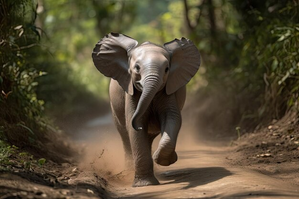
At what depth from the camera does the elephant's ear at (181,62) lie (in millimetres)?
7551

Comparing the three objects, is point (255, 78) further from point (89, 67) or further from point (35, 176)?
point (89, 67)

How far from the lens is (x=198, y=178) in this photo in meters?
7.11

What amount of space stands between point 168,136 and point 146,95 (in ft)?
1.92

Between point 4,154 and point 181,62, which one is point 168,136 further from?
point 4,154

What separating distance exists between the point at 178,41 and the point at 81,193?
300 centimetres

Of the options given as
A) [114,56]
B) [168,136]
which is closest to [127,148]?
[114,56]

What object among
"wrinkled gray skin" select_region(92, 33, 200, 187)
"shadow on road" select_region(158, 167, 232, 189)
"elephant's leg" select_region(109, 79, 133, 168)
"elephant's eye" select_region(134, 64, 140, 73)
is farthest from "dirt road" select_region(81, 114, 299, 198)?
"elephant's eye" select_region(134, 64, 140, 73)

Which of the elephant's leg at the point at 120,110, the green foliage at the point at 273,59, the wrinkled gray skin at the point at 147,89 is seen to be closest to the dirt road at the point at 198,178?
the elephant's leg at the point at 120,110

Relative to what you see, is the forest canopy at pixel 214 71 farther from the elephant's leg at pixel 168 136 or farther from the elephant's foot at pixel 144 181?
the elephant's leg at pixel 168 136

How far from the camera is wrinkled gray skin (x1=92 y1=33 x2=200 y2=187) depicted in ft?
22.3

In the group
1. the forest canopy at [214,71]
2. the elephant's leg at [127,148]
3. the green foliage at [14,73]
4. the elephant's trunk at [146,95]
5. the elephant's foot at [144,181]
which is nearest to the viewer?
the elephant's trunk at [146,95]

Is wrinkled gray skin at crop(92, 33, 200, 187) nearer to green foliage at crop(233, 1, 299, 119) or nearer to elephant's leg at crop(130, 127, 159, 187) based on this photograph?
elephant's leg at crop(130, 127, 159, 187)

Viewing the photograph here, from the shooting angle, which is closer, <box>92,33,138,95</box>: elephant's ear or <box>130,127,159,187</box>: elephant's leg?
<box>130,127,159,187</box>: elephant's leg

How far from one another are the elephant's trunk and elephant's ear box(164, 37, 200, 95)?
28.7 inches
